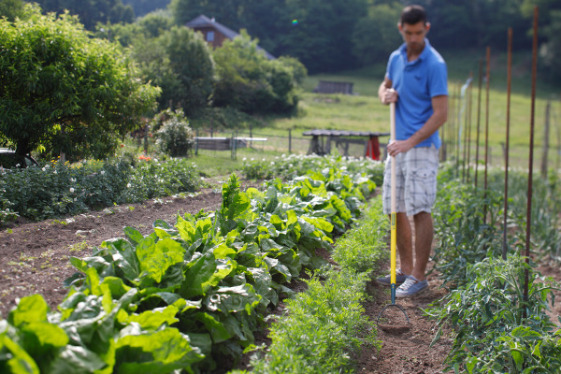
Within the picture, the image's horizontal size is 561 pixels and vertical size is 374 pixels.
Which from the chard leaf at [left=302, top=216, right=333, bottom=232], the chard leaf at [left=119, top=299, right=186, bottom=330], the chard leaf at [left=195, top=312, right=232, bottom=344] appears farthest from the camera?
the chard leaf at [left=302, top=216, right=333, bottom=232]

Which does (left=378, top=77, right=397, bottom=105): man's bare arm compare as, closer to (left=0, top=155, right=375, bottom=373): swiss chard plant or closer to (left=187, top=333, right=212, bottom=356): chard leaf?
(left=0, top=155, right=375, bottom=373): swiss chard plant

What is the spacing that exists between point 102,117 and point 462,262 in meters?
4.88

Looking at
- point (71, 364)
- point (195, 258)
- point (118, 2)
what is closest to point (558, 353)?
point (195, 258)

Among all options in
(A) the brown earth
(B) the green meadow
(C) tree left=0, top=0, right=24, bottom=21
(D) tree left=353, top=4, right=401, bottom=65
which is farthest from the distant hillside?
(D) tree left=353, top=4, right=401, bottom=65

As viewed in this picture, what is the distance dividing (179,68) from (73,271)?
12.6 m

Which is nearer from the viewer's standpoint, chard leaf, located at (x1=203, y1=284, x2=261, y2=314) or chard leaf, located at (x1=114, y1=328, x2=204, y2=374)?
chard leaf, located at (x1=114, y1=328, x2=204, y2=374)

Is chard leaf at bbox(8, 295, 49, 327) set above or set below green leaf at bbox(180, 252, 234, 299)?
above

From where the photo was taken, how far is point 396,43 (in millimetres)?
53188

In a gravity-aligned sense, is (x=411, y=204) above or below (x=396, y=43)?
below

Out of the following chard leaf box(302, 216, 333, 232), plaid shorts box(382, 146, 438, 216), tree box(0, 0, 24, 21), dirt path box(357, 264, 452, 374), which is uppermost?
tree box(0, 0, 24, 21)

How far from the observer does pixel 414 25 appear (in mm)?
3586

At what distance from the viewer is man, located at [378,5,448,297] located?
3662mm

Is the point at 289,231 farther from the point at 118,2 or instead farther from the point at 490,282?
the point at 118,2

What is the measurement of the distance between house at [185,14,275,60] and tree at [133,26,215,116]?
10.5 metres
